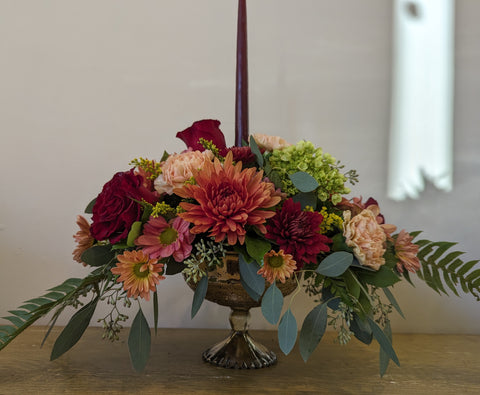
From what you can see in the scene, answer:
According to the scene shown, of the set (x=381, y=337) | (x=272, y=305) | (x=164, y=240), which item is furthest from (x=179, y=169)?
(x=381, y=337)

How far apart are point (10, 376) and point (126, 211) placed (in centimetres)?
26

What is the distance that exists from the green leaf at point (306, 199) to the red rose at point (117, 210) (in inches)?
6.9

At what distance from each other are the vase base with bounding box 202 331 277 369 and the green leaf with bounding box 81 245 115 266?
0.20 m

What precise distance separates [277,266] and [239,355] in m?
0.19

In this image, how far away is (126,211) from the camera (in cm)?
56

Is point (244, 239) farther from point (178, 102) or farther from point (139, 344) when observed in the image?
point (178, 102)

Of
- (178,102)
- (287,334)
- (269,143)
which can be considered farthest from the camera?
(178,102)

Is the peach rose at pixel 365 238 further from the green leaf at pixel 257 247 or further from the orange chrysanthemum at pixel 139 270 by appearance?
the orange chrysanthemum at pixel 139 270

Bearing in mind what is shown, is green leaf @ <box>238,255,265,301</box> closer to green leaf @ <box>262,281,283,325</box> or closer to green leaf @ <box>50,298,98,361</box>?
green leaf @ <box>262,281,283,325</box>

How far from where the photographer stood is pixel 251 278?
1.83ft

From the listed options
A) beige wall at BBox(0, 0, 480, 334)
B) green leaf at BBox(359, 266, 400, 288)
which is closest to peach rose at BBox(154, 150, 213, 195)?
green leaf at BBox(359, 266, 400, 288)

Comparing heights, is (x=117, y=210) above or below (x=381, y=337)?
above

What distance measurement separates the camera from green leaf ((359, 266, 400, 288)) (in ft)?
1.84

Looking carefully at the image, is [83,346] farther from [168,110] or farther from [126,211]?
[168,110]
